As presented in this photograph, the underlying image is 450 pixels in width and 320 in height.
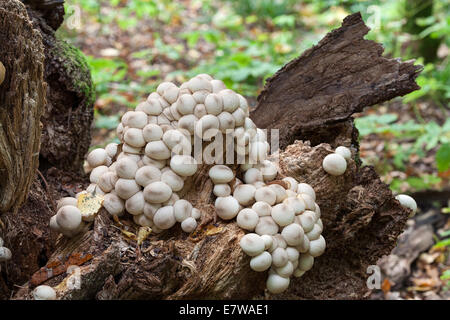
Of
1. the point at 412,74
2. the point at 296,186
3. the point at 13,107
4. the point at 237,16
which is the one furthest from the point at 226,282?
the point at 237,16

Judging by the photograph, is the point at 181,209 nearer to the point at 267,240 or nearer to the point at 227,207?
the point at 227,207

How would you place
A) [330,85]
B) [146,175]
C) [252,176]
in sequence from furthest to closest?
[330,85] < [252,176] < [146,175]

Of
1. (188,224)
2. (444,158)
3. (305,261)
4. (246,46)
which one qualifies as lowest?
(305,261)

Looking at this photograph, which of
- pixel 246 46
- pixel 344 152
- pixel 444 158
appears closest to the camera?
pixel 344 152

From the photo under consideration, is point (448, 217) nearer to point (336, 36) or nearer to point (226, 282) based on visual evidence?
point (336, 36)

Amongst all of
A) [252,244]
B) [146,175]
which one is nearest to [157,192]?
[146,175]
